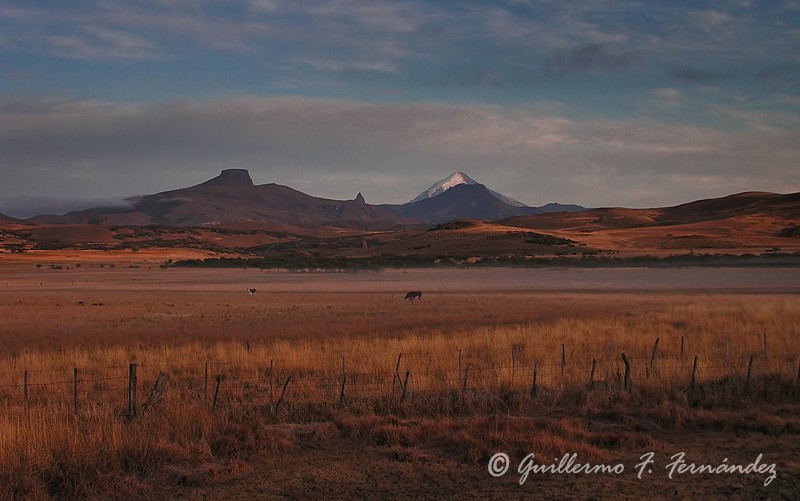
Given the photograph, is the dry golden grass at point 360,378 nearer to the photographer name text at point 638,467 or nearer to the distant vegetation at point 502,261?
the photographer name text at point 638,467

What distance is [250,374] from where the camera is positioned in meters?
19.1

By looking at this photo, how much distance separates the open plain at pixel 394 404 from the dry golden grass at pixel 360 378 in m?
0.06

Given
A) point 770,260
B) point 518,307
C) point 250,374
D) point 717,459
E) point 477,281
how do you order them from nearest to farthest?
point 717,459 < point 250,374 < point 518,307 < point 477,281 < point 770,260

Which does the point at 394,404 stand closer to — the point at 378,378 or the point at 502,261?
the point at 378,378

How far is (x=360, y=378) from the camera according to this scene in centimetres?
1817

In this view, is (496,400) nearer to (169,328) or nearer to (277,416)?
(277,416)

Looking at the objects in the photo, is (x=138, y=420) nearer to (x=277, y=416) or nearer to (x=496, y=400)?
(x=277, y=416)

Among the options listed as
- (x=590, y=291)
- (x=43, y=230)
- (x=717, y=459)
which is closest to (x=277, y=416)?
(x=717, y=459)

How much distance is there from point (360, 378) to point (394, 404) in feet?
11.9

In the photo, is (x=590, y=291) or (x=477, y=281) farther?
(x=477, y=281)

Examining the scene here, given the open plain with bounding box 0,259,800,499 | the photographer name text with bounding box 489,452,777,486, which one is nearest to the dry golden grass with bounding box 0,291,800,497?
the open plain with bounding box 0,259,800,499

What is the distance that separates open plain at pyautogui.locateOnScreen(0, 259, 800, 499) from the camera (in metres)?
10.4

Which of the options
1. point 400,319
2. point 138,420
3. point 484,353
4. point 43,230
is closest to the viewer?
point 138,420

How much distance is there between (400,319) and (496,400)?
18.6 m
